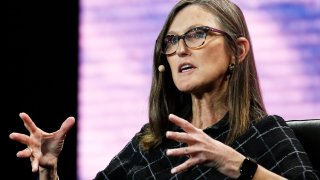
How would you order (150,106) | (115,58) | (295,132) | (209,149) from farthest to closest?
(115,58), (150,106), (295,132), (209,149)

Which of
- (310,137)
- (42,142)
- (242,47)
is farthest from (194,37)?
(42,142)

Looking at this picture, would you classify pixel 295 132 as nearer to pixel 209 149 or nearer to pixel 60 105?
pixel 209 149

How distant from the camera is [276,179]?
5.66 ft

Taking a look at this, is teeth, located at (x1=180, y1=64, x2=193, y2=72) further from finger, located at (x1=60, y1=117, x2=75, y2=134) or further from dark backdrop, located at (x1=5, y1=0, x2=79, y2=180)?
dark backdrop, located at (x1=5, y1=0, x2=79, y2=180)

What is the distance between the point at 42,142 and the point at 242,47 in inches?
29.1

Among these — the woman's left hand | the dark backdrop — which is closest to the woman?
the woman's left hand

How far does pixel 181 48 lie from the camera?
209 cm

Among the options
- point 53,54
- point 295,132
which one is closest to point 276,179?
point 295,132

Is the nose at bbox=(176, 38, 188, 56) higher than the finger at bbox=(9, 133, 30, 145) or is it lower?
higher

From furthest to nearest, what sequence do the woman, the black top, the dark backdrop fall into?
the dark backdrop, the woman, the black top

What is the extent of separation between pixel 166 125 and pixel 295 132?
47 centimetres

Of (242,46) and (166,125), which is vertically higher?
(242,46)

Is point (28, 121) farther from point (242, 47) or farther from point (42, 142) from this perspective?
point (242, 47)

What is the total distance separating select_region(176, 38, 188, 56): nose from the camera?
208cm
